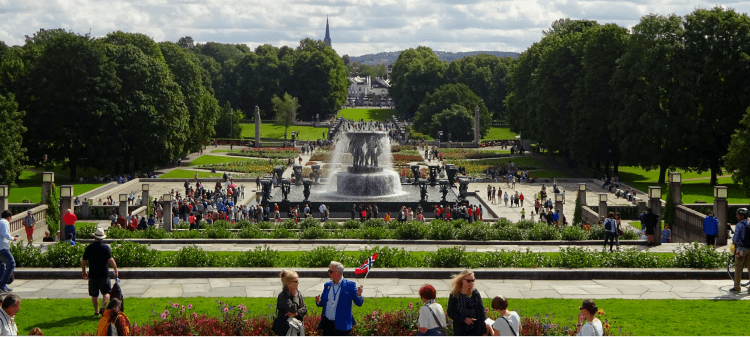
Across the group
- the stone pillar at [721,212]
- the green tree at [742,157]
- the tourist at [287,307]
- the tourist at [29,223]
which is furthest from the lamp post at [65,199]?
the green tree at [742,157]

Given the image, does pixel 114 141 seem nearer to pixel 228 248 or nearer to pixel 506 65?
pixel 228 248

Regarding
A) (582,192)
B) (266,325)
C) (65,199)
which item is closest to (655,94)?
(582,192)

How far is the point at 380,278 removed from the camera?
1741cm

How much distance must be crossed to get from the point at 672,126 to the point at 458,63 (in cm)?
7982

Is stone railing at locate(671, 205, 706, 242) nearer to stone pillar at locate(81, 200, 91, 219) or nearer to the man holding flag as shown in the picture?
the man holding flag

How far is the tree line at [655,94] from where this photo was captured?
48719 mm

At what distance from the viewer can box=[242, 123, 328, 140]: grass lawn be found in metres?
104

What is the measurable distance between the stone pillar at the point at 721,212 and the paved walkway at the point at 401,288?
9.38m

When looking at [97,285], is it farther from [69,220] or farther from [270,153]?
[270,153]

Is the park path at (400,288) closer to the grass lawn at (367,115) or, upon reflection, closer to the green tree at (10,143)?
the green tree at (10,143)

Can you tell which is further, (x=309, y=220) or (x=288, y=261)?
(x=309, y=220)

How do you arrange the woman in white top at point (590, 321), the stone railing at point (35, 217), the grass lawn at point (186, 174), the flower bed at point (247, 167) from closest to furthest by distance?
1. the woman in white top at point (590, 321)
2. the stone railing at point (35, 217)
3. the grass lawn at point (186, 174)
4. the flower bed at point (247, 167)

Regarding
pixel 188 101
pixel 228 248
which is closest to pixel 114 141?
pixel 188 101

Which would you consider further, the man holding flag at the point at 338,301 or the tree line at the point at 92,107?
the tree line at the point at 92,107
